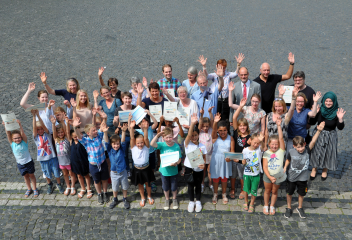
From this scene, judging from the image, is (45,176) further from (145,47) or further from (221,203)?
(145,47)

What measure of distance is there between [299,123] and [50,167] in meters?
5.63

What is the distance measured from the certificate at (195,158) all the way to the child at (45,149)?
312cm

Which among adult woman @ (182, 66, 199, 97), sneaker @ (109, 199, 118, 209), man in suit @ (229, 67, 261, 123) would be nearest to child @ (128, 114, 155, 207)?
sneaker @ (109, 199, 118, 209)

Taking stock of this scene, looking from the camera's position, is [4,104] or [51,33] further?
[51,33]

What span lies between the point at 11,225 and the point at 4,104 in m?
6.03

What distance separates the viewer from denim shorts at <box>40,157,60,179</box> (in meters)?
7.57

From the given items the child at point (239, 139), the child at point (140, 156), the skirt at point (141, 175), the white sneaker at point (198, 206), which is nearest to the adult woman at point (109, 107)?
the child at point (140, 156)

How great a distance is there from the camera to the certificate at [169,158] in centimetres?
678

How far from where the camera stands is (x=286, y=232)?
640cm

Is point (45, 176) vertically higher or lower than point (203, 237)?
higher

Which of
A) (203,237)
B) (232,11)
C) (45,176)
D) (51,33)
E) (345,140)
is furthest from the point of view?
(232,11)

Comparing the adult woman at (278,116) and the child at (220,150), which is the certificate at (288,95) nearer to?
the adult woman at (278,116)

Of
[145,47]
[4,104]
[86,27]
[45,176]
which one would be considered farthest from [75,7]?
[45,176]

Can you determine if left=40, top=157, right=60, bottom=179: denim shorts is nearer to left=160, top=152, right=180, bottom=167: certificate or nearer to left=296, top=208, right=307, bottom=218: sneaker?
left=160, top=152, right=180, bottom=167: certificate
